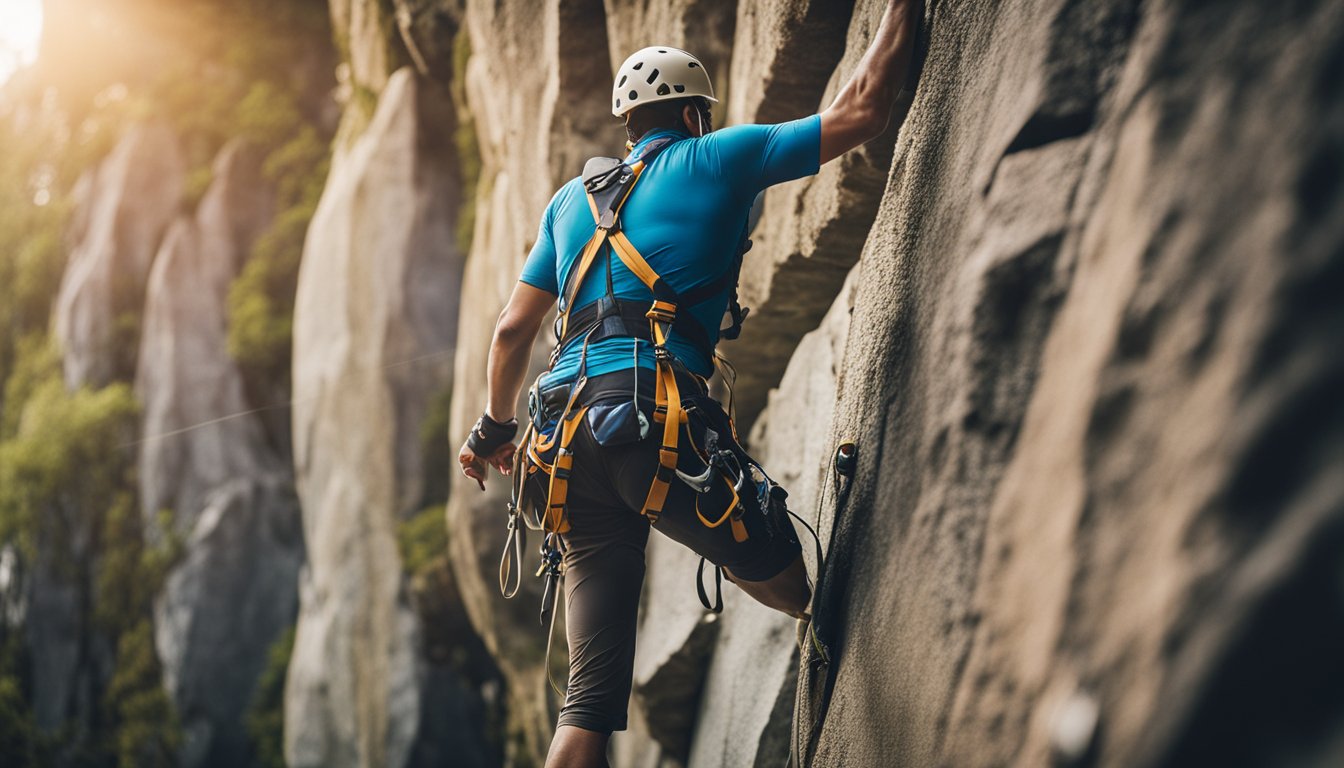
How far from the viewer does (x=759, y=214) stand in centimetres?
627

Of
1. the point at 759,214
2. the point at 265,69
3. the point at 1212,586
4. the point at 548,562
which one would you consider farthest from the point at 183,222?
the point at 1212,586

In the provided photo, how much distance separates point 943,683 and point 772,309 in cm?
386

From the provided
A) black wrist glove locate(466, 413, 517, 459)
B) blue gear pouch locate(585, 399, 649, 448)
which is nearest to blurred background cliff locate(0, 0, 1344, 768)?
blue gear pouch locate(585, 399, 649, 448)

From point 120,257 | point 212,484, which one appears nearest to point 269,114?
point 120,257

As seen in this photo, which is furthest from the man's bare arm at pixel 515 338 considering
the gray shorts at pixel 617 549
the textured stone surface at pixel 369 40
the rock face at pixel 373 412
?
the textured stone surface at pixel 369 40

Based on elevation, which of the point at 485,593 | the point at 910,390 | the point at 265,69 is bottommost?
the point at 485,593

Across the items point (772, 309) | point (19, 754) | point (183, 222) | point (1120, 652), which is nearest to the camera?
point (1120, 652)

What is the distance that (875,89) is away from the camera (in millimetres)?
3072

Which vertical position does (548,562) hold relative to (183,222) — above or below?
below

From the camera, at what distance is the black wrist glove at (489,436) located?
398 cm

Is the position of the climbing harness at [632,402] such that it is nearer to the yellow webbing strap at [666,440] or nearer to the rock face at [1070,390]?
the yellow webbing strap at [666,440]

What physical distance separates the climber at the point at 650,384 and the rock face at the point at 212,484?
14714 mm

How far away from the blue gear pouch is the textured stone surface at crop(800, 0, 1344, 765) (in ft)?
2.99

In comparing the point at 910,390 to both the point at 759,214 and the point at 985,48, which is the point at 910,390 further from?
the point at 759,214
